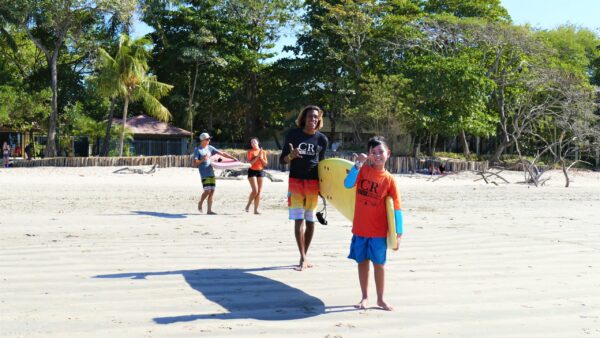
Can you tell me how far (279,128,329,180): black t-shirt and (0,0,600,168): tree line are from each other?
26676mm

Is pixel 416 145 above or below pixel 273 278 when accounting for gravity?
above

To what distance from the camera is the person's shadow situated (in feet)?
15.0

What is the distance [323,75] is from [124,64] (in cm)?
1273

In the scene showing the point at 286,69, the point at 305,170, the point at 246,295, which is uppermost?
the point at 286,69

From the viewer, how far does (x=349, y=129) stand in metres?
45.3

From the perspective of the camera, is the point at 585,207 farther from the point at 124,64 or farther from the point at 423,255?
the point at 124,64

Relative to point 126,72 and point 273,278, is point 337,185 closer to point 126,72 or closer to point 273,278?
point 273,278

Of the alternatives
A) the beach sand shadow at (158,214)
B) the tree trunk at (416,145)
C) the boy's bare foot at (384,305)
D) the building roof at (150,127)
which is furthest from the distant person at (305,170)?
the building roof at (150,127)

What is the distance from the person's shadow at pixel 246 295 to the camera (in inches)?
180

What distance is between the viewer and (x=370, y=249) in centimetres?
497

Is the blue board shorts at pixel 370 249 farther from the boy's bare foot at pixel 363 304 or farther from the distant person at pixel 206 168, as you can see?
the distant person at pixel 206 168

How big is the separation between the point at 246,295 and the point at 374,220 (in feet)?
4.05

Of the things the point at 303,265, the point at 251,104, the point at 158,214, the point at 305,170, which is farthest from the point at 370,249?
the point at 251,104

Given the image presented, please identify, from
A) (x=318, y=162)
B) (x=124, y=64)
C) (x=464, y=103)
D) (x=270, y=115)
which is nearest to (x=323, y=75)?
(x=270, y=115)
